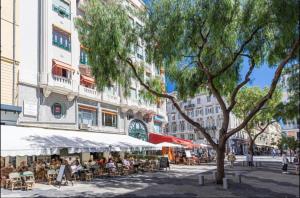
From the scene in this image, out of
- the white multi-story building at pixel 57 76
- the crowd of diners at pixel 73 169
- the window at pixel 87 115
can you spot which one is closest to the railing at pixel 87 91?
the white multi-story building at pixel 57 76

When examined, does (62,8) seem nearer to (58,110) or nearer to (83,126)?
(58,110)

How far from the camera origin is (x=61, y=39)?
92.9ft

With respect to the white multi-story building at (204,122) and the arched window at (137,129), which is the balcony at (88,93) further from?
the white multi-story building at (204,122)

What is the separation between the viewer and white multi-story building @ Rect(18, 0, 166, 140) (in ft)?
80.6

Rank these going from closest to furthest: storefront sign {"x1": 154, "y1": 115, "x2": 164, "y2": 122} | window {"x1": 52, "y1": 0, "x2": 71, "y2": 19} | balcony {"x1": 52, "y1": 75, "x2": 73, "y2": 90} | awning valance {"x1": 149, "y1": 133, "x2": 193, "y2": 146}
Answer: balcony {"x1": 52, "y1": 75, "x2": 73, "y2": 90}
window {"x1": 52, "y1": 0, "x2": 71, "y2": 19}
awning valance {"x1": 149, "y1": 133, "x2": 193, "y2": 146}
storefront sign {"x1": 154, "y1": 115, "x2": 164, "y2": 122}

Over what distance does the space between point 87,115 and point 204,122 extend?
5578 cm

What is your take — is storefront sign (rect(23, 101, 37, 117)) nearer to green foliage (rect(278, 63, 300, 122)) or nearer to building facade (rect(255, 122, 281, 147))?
green foliage (rect(278, 63, 300, 122))

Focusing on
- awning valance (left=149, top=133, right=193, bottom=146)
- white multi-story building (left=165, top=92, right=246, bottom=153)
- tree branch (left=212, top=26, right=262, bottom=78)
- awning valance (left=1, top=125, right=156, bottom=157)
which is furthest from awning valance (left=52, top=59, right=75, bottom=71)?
white multi-story building (left=165, top=92, right=246, bottom=153)

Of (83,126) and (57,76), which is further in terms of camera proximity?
(83,126)

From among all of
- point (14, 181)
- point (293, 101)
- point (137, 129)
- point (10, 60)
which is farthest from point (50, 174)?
point (137, 129)

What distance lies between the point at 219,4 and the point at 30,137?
36.7 ft

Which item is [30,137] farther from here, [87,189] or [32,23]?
[32,23]

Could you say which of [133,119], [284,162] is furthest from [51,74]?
[284,162]

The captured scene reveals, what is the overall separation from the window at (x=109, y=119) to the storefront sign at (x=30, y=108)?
8.99 metres
